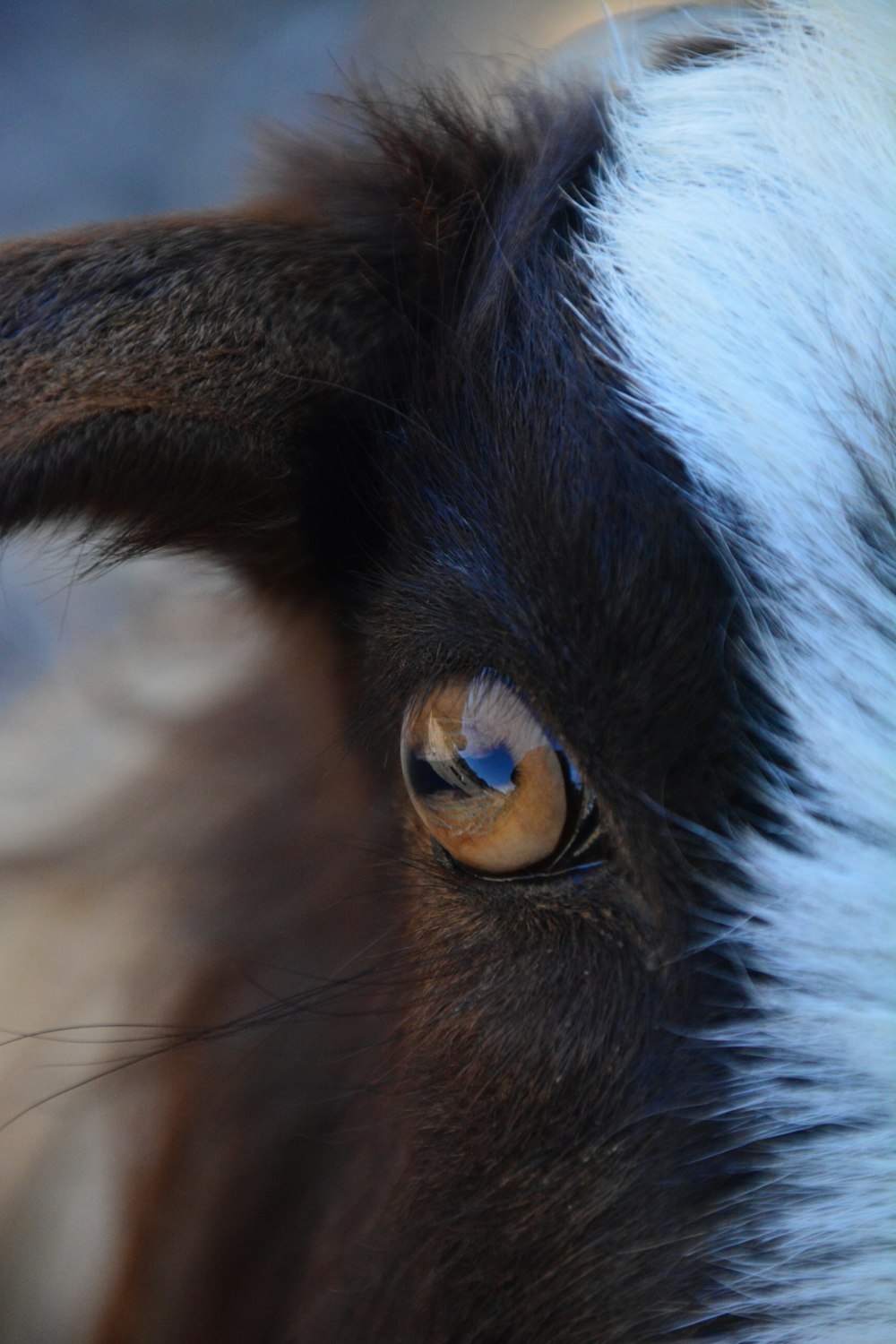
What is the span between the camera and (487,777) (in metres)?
0.64

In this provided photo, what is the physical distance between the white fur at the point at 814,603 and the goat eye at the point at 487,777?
0.12 m

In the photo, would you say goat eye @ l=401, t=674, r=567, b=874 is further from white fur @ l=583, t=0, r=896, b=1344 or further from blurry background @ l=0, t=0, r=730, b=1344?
blurry background @ l=0, t=0, r=730, b=1344

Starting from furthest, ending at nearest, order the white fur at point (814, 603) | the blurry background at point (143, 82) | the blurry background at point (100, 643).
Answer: the blurry background at point (143, 82) < the blurry background at point (100, 643) < the white fur at point (814, 603)

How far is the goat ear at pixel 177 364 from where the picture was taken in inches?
24.2

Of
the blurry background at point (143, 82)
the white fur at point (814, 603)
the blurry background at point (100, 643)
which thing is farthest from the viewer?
the blurry background at point (143, 82)

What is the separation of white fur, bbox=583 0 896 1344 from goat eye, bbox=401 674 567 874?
12 centimetres

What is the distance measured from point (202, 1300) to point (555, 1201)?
388 mm

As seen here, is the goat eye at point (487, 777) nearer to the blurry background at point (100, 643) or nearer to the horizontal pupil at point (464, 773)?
the horizontal pupil at point (464, 773)

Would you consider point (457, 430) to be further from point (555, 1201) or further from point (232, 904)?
point (232, 904)

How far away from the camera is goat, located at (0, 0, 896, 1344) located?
0.53m

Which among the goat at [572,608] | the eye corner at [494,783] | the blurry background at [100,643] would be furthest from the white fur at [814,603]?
the blurry background at [100,643]

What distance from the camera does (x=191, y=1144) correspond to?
0.91 metres

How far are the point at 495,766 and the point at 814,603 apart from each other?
0.20m

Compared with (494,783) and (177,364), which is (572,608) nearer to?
(494,783)
